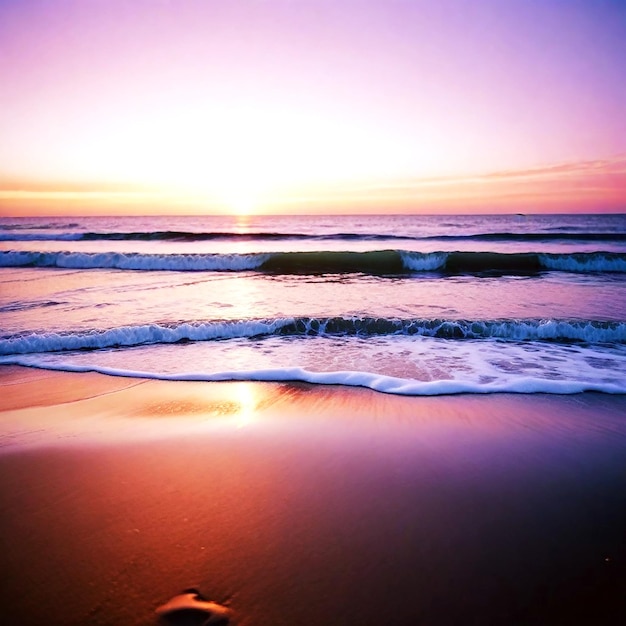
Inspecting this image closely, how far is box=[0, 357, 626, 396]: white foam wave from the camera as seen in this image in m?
4.59

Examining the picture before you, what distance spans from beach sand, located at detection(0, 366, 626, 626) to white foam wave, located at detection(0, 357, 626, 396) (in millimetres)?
281

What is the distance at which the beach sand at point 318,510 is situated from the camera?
6.22 ft

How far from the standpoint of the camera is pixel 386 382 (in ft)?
15.7

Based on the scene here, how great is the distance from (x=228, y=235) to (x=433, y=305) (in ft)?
73.8

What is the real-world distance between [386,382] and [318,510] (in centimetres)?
239

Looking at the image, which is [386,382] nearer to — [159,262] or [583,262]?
[159,262]

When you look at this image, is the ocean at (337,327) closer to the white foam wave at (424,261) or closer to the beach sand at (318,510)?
the beach sand at (318,510)

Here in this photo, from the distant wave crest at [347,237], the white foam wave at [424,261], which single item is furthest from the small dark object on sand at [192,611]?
the distant wave crest at [347,237]

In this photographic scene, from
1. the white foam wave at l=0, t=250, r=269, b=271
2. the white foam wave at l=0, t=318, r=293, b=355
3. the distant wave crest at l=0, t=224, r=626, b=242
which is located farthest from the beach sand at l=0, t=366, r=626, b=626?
the distant wave crest at l=0, t=224, r=626, b=242

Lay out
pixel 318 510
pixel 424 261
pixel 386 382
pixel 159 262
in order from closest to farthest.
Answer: pixel 318 510, pixel 386 382, pixel 424 261, pixel 159 262

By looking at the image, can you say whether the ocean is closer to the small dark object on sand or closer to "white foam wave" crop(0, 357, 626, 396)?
Answer: "white foam wave" crop(0, 357, 626, 396)

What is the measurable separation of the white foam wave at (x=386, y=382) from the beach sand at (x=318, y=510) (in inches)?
11.1

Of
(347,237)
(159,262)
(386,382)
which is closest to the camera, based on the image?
(386,382)

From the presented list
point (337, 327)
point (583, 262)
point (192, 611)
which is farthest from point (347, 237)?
point (192, 611)
